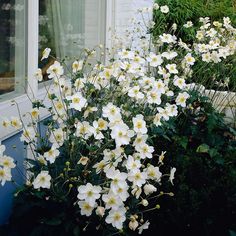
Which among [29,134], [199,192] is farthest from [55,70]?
[199,192]

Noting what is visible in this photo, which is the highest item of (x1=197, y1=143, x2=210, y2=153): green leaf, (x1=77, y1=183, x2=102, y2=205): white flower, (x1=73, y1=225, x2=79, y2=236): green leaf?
(x1=77, y1=183, x2=102, y2=205): white flower

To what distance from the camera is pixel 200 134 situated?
3590mm

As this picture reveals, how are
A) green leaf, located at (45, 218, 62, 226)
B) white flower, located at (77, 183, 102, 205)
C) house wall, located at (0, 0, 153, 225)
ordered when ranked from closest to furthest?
1. white flower, located at (77, 183, 102, 205)
2. green leaf, located at (45, 218, 62, 226)
3. house wall, located at (0, 0, 153, 225)

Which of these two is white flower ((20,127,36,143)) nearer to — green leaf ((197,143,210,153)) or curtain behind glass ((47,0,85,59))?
green leaf ((197,143,210,153))

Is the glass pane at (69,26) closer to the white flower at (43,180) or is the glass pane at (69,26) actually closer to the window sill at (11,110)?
the window sill at (11,110)

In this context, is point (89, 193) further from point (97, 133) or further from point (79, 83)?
point (79, 83)

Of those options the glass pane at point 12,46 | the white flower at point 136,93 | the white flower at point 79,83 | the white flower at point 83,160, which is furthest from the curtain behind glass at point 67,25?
the white flower at point 83,160

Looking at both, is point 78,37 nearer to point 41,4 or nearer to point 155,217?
point 41,4

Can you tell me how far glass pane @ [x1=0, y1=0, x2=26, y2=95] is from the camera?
2.88 meters

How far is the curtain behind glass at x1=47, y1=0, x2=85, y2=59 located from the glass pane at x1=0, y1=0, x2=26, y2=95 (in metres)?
0.59

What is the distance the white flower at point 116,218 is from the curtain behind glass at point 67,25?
1.88 meters

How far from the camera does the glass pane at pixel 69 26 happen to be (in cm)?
Answer: 353

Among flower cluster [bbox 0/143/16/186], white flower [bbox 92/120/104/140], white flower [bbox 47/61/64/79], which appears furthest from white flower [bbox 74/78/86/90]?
flower cluster [bbox 0/143/16/186]

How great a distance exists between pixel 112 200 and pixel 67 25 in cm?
219
